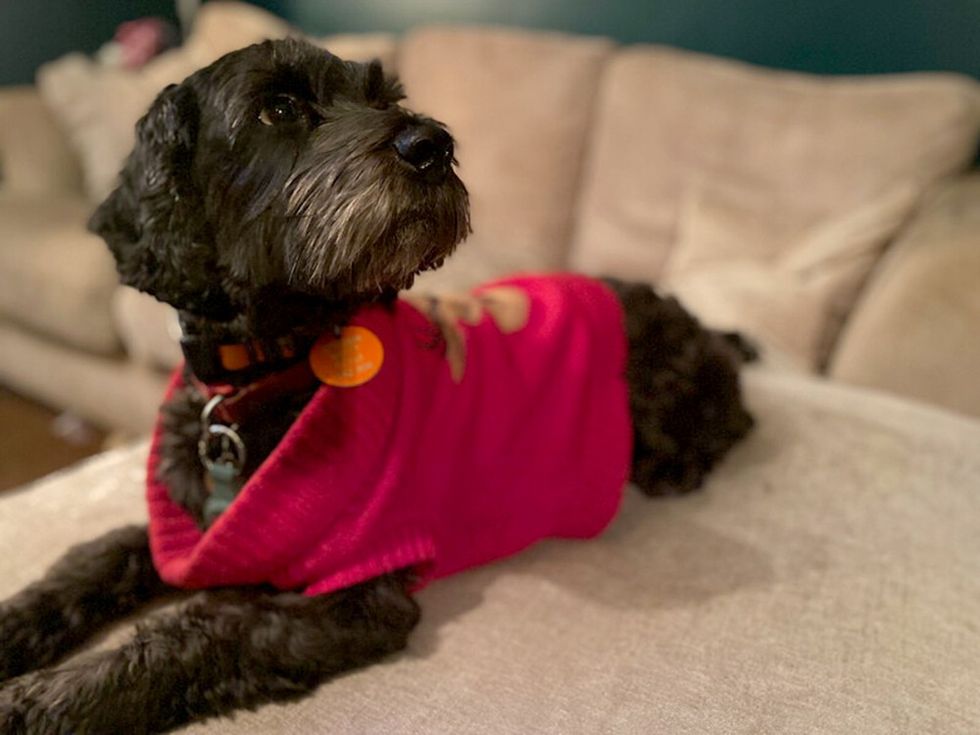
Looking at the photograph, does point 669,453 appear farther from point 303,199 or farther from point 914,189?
point 914,189

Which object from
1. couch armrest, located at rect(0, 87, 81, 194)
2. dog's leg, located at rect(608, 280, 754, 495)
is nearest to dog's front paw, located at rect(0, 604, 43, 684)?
dog's leg, located at rect(608, 280, 754, 495)

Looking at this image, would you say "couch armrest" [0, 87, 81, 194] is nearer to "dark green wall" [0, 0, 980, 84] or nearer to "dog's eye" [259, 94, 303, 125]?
"dark green wall" [0, 0, 980, 84]

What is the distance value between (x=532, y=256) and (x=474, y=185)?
0.38m

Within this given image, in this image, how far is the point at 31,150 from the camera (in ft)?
11.0

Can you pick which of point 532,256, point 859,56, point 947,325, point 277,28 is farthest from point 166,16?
point 947,325

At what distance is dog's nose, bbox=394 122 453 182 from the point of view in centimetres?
106

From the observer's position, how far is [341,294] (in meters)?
1.12

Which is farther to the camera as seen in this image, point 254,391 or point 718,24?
point 718,24

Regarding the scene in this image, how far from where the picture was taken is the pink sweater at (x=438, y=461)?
3.77 ft

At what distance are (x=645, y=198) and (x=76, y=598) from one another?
223 cm

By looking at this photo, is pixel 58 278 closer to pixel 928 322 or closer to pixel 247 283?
pixel 247 283

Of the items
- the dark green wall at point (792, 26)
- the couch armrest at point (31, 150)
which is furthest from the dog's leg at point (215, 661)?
the couch armrest at point (31, 150)

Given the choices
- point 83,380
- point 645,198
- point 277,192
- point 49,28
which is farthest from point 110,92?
point 277,192

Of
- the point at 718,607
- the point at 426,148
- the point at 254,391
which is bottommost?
the point at 718,607
